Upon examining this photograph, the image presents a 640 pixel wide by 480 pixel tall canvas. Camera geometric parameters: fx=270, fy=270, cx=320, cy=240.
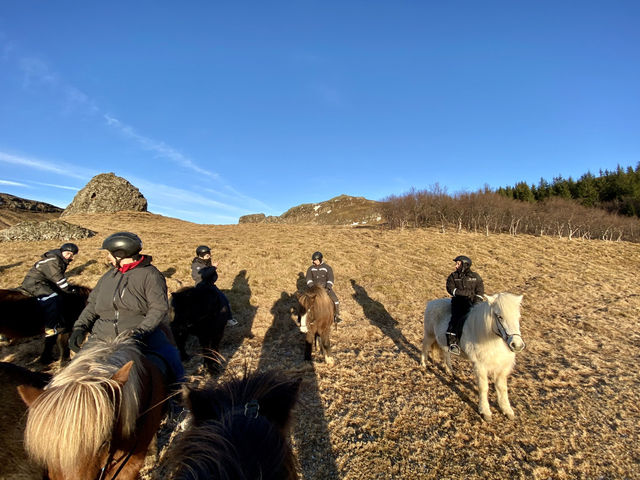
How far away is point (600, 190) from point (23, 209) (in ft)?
325

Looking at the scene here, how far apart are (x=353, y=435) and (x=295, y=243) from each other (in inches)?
619

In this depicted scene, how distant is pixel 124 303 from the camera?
3268 millimetres

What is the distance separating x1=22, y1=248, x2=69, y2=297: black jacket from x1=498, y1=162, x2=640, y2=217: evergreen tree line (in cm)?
6278

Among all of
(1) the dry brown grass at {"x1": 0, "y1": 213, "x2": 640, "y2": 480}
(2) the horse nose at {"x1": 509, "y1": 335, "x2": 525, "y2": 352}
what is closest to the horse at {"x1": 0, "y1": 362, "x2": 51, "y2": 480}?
(1) the dry brown grass at {"x1": 0, "y1": 213, "x2": 640, "y2": 480}

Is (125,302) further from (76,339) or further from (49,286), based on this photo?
(49,286)

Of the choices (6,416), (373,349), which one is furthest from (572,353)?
(6,416)

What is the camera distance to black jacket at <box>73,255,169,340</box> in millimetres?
3266

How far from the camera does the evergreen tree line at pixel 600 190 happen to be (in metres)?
45.2

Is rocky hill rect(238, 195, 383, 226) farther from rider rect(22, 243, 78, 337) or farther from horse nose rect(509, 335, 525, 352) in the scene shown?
horse nose rect(509, 335, 525, 352)

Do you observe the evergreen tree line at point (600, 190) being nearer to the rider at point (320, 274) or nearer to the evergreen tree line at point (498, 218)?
the evergreen tree line at point (498, 218)

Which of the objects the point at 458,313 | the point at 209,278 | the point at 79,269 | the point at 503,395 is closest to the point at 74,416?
the point at 209,278

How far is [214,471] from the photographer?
1.19 meters

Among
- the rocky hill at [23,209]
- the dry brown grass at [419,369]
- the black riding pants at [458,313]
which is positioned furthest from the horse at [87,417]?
the rocky hill at [23,209]

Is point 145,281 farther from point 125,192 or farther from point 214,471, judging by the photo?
point 125,192
